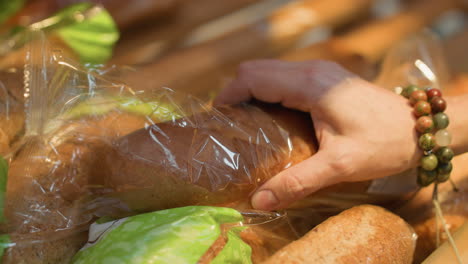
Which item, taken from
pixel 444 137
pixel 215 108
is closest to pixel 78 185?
pixel 215 108

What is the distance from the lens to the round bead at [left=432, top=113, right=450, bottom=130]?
710 millimetres

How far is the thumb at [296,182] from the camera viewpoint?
26.5 inches

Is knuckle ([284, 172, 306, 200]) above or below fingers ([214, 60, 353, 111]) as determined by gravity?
below

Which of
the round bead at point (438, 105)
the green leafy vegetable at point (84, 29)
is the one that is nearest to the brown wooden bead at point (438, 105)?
the round bead at point (438, 105)

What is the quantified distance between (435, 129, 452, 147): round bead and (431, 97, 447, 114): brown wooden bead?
0.12 feet

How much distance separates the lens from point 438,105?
72 centimetres

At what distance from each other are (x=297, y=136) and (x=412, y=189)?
291mm

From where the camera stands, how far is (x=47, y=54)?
719mm

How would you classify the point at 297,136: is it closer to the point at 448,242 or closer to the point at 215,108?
the point at 215,108

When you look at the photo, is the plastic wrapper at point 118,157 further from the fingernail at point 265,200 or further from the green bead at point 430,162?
the green bead at point 430,162

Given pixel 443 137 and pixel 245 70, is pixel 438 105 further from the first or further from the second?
pixel 245 70

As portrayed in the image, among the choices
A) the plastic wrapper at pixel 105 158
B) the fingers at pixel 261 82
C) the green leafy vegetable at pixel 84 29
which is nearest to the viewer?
the plastic wrapper at pixel 105 158

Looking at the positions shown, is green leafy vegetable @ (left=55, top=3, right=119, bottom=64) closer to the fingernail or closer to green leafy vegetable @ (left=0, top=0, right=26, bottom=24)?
green leafy vegetable @ (left=0, top=0, right=26, bottom=24)

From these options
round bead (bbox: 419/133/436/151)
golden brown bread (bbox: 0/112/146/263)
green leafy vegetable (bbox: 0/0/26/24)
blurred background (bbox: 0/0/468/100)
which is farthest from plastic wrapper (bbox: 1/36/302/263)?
green leafy vegetable (bbox: 0/0/26/24)
